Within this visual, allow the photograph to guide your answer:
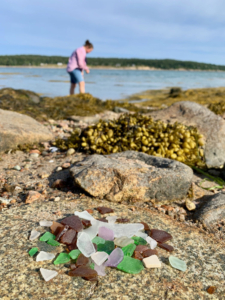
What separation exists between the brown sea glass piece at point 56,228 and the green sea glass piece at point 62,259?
0.25 metres

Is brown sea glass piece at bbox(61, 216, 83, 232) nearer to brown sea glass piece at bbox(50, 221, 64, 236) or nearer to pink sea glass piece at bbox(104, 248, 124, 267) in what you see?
brown sea glass piece at bbox(50, 221, 64, 236)

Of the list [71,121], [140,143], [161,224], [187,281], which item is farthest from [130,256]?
[71,121]

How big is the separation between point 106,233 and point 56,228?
1.26 feet

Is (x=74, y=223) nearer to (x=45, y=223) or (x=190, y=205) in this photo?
(x=45, y=223)

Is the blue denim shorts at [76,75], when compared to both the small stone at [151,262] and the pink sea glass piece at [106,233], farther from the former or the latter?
the small stone at [151,262]

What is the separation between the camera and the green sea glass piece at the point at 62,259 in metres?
1.75

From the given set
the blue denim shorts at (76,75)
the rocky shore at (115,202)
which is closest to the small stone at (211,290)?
the rocky shore at (115,202)

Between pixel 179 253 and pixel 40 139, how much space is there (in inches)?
139

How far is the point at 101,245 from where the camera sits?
1.94m

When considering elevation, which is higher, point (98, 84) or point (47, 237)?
point (98, 84)

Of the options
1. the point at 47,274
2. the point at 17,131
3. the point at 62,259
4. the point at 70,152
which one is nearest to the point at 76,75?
the point at 17,131

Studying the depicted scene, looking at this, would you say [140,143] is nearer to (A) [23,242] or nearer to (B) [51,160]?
(B) [51,160]

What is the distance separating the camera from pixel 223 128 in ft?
15.8

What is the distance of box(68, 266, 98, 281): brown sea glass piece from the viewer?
164cm
